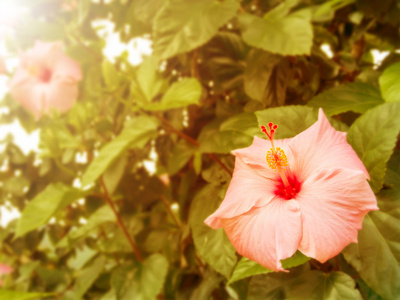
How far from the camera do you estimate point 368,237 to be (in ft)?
1.04

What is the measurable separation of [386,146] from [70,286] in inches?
39.6

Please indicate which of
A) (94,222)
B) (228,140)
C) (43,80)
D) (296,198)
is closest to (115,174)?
(94,222)

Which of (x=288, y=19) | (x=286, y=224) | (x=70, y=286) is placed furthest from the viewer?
(x=70, y=286)

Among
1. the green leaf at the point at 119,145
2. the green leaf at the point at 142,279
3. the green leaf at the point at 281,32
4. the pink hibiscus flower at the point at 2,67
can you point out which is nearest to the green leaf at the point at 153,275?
the green leaf at the point at 142,279

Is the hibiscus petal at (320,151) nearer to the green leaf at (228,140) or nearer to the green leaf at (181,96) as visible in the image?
the green leaf at (228,140)

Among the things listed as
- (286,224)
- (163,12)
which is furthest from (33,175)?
(286,224)

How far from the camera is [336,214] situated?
26cm

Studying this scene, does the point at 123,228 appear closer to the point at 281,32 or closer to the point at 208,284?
the point at 208,284

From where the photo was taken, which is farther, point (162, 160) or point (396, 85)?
point (162, 160)

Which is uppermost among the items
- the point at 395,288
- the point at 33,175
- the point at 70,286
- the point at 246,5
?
the point at 246,5

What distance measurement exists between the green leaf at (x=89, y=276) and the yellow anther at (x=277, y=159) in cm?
64

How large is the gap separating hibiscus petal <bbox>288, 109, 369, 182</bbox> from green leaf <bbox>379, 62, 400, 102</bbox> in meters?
0.14

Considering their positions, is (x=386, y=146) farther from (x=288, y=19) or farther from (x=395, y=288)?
(x=288, y=19)

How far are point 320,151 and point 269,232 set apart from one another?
0.08 meters
